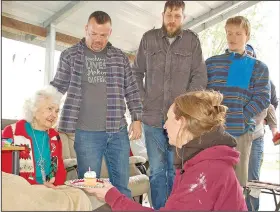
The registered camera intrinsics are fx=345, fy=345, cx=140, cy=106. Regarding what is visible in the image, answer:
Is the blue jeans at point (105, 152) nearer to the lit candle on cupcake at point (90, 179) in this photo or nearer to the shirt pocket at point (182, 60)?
the shirt pocket at point (182, 60)

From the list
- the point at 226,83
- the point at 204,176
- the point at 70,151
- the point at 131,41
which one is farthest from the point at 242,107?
the point at 70,151

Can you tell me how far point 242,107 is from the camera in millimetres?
1333

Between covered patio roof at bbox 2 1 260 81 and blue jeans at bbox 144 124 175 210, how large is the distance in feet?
1.28

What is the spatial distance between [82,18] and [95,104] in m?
0.33

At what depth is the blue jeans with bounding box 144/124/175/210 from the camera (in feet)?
4.25

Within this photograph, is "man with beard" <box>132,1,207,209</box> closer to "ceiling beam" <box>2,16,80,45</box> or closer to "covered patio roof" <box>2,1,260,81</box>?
"covered patio roof" <box>2,1,260,81</box>

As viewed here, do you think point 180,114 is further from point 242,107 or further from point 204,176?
point 242,107

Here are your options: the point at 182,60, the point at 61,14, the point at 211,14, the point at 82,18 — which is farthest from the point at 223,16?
the point at 61,14

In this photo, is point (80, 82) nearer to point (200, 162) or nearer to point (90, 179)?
point (90, 179)

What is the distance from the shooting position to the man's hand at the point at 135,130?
1.28m

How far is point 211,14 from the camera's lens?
1359 mm

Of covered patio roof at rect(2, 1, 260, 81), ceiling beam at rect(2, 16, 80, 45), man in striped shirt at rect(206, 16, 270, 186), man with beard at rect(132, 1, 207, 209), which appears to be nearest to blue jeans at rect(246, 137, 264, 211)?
man in striped shirt at rect(206, 16, 270, 186)

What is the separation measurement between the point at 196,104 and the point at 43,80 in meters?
0.78

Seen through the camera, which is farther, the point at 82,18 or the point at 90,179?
the point at 82,18
